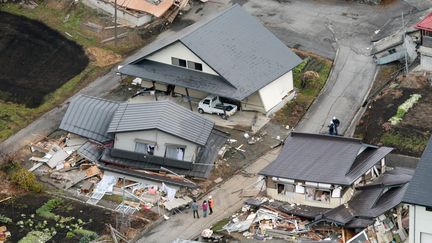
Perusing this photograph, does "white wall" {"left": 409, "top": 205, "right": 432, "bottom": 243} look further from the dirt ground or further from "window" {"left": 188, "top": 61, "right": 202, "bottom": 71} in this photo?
"window" {"left": 188, "top": 61, "right": 202, "bottom": 71}

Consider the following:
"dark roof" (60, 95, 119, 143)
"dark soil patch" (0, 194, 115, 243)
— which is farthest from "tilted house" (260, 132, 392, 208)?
"dark roof" (60, 95, 119, 143)

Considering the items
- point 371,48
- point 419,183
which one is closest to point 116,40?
point 371,48

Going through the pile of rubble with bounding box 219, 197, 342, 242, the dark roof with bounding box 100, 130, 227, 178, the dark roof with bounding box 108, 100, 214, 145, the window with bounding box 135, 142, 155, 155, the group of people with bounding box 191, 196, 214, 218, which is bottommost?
the pile of rubble with bounding box 219, 197, 342, 242

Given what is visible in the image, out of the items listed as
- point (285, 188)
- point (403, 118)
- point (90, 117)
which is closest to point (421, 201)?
point (285, 188)

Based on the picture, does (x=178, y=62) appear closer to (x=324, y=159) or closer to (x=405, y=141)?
(x=324, y=159)

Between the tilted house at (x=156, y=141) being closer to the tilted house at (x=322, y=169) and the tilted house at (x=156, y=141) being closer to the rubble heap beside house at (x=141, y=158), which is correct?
the rubble heap beside house at (x=141, y=158)

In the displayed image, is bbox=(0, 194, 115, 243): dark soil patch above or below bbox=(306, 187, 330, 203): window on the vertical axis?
below
